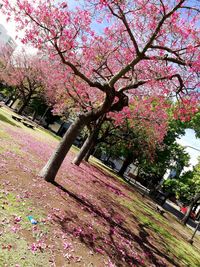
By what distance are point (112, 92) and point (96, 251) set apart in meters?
7.04

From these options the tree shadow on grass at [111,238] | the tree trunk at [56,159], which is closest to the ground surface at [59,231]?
the tree shadow on grass at [111,238]

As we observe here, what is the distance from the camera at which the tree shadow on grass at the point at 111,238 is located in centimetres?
840

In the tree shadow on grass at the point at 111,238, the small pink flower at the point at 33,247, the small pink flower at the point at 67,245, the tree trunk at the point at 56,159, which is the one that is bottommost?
the small pink flower at the point at 33,247

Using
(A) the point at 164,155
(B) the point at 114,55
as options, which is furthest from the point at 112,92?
(A) the point at 164,155

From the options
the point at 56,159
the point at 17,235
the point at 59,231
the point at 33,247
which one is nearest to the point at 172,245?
the point at 56,159

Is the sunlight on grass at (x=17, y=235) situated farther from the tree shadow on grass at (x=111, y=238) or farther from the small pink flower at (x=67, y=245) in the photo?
the tree shadow on grass at (x=111, y=238)

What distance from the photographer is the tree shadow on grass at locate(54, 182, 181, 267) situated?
840cm

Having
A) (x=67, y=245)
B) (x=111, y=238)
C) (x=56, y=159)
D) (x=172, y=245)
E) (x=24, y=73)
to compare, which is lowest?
(x=67, y=245)

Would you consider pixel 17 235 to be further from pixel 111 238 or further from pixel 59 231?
pixel 111 238

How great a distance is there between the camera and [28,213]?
7812mm

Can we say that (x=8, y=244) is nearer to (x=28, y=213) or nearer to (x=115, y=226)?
(x=28, y=213)

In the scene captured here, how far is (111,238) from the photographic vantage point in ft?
31.8

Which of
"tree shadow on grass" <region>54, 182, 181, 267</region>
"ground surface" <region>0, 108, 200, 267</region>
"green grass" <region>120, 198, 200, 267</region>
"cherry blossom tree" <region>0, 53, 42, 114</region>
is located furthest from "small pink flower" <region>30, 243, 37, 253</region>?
"cherry blossom tree" <region>0, 53, 42, 114</region>

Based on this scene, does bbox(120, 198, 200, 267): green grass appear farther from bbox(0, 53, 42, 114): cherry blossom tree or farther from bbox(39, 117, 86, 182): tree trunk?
bbox(0, 53, 42, 114): cherry blossom tree
